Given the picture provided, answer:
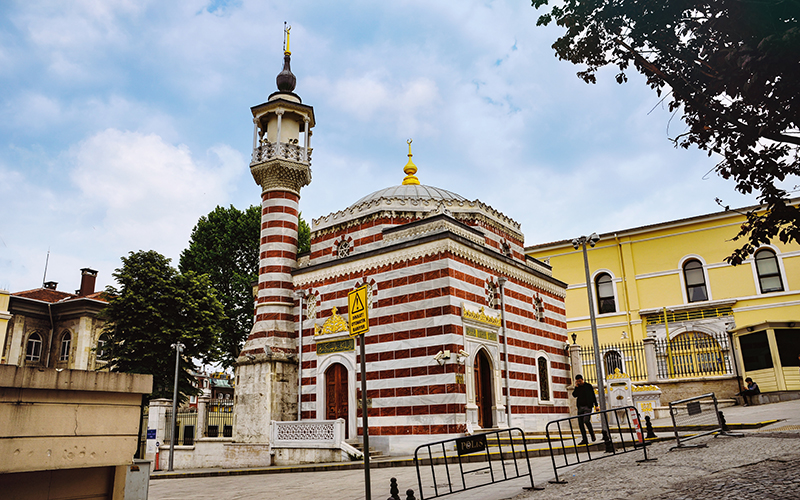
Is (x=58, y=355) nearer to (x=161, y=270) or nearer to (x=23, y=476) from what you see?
(x=161, y=270)

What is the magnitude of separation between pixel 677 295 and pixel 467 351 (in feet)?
59.5

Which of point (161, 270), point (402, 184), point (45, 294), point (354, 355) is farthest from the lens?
point (45, 294)

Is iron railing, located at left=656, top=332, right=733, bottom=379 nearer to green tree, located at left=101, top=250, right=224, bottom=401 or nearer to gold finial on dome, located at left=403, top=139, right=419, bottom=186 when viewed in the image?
gold finial on dome, located at left=403, top=139, right=419, bottom=186

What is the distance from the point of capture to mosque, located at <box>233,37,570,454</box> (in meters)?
18.1

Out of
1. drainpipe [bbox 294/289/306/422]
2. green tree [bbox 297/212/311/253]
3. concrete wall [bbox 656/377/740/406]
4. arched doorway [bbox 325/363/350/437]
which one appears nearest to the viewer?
arched doorway [bbox 325/363/350/437]

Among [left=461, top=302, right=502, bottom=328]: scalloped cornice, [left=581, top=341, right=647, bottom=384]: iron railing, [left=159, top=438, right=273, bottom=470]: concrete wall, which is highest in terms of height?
[left=461, top=302, right=502, bottom=328]: scalloped cornice

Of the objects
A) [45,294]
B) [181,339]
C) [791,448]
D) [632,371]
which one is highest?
[45,294]

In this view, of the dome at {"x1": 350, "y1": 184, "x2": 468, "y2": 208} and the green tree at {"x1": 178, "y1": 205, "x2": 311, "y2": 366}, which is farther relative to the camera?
the green tree at {"x1": 178, "y1": 205, "x2": 311, "y2": 366}

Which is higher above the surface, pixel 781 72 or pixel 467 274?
pixel 467 274

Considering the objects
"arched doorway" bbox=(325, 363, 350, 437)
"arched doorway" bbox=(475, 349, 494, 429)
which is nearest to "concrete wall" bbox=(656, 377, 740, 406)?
"arched doorway" bbox=(475, 349, 494, 429)

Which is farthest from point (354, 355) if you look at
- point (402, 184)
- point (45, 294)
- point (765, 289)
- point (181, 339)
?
point (45, 294)

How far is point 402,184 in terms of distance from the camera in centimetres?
2677

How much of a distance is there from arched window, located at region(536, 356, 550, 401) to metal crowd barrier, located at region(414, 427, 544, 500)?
490cm

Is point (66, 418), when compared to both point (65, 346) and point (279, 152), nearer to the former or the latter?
point (279, 152)
